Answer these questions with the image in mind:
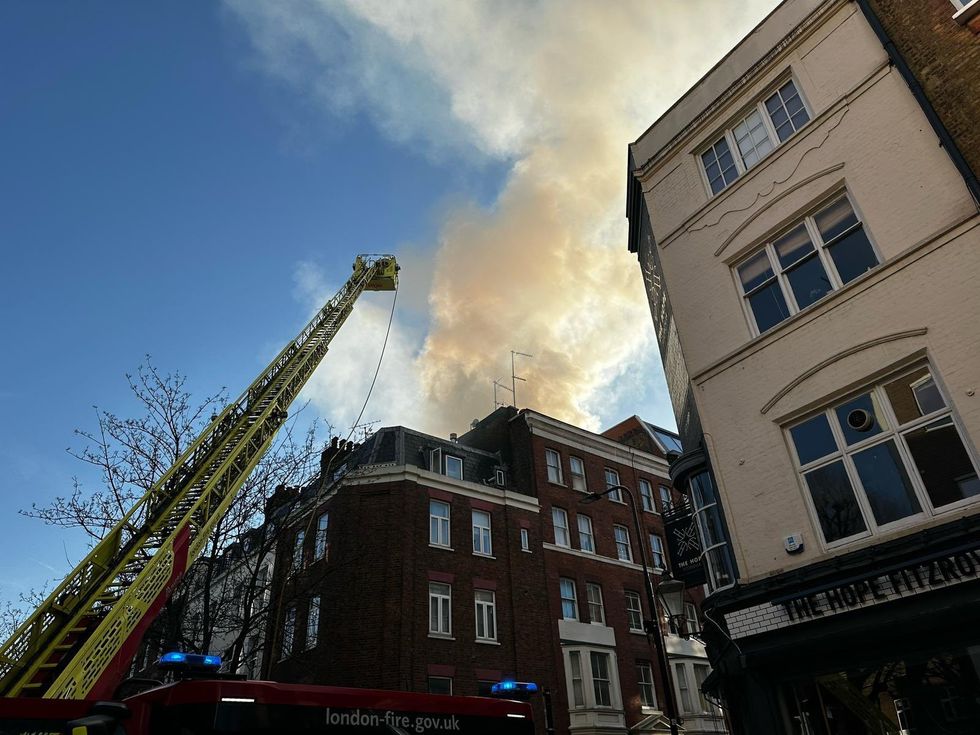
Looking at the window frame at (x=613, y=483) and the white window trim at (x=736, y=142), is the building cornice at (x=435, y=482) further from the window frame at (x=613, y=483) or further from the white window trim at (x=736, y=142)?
the white window trim at (x=736, y=142)

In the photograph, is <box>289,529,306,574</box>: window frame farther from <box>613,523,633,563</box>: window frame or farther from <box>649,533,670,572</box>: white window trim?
<box>649,533,670,572</box>: white window trim

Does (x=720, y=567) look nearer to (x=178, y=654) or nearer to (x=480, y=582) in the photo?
(x=178, y=654)

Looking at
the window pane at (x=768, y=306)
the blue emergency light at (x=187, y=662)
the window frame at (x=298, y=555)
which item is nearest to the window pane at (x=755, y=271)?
the window pane at (x=768, y=306)

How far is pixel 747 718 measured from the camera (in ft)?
32.4

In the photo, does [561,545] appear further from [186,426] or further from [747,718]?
[747,718]

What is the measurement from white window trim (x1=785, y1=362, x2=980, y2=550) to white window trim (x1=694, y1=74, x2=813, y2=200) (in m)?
5.41

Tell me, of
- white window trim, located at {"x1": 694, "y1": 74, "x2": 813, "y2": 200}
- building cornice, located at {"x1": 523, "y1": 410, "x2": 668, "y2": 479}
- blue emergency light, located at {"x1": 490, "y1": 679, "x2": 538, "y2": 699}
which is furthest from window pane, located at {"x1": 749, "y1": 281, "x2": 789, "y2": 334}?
building cornice, located at {"x1": 523, "y1": 410, "x2": 668, "y2": 479}

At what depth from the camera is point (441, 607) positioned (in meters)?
24.9

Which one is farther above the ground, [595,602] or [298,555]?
[298,555]

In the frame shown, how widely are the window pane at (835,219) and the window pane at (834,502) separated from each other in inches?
163

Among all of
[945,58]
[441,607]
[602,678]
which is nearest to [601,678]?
[602,678]

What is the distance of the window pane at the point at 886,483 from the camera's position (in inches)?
355

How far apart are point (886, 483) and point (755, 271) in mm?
4778

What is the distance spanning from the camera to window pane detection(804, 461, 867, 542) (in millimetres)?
9492
